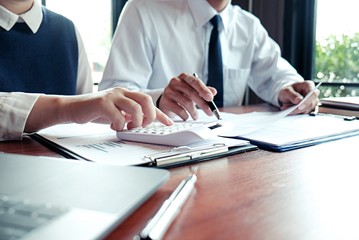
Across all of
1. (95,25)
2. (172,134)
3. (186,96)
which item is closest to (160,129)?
(172,134)

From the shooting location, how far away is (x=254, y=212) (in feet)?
1.20

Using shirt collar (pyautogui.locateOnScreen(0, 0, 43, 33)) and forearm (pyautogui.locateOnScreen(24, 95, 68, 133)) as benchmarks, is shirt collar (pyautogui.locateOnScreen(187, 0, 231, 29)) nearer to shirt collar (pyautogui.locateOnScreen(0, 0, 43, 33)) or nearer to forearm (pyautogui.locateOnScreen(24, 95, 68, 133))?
shirt collar (pyautogui.locateOnScreen(0, 0, 43, 33))

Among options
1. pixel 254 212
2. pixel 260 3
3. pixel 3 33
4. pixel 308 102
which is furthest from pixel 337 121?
pixel 260 3

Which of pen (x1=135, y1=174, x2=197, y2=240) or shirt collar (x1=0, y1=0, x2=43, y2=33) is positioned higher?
shirt collar (x1=0, y1=0, x2=43, y2=33)

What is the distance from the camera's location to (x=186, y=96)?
2.73ft

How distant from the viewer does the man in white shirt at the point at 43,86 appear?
0.66 m

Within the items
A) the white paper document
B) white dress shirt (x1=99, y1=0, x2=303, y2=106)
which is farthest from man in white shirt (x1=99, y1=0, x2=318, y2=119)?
the white paper document

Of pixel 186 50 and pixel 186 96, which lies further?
pixel 186 50

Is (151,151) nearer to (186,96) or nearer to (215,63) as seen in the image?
(186,96)

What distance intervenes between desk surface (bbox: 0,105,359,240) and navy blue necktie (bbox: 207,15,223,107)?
78 cm

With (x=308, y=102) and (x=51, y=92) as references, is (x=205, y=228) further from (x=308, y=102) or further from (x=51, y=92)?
(x=51, y=92)

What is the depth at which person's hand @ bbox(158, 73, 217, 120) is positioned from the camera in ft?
2.62

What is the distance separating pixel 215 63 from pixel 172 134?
2.78 feet

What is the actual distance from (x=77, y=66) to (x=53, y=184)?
0.98 meters
